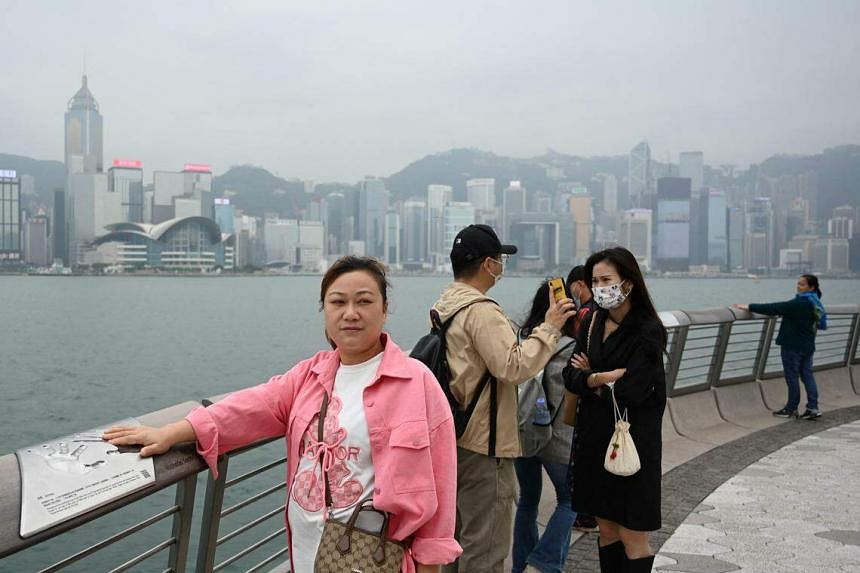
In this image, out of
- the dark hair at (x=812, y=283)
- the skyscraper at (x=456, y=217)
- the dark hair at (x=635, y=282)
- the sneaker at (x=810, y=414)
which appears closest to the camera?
the dark hair at (x=635, y=282)

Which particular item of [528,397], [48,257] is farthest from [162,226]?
[528,397]

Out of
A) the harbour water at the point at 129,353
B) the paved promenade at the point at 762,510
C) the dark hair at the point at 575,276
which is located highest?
the dark hair at the point at 575,276

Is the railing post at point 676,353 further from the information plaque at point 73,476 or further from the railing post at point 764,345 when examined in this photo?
the information plaque at point 73,476

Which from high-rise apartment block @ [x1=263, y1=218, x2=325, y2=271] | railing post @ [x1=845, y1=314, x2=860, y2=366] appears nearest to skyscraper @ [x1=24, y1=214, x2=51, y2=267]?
high-rise apartment block @ [x1=263, y1=218, x2=325, y2=271]

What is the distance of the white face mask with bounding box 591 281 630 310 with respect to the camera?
135 inches

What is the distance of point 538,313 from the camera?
3.85m

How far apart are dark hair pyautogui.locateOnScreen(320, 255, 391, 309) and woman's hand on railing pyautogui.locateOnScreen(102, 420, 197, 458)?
0.49 metres

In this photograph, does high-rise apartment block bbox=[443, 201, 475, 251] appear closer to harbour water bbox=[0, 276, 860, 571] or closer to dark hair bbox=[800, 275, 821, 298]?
harbour water bbox=[0, 276, 860, 571]

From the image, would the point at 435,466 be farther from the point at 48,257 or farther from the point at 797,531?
the point at 48,257

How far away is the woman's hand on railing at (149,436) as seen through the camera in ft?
6.87

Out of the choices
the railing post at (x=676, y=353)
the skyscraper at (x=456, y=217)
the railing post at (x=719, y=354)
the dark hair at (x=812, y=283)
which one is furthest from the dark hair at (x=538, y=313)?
the skyscraper at (x=456, y=217)

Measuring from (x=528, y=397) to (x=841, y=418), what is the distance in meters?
6.46

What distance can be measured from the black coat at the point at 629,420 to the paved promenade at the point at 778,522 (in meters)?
1.05

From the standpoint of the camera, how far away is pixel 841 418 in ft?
29.1
